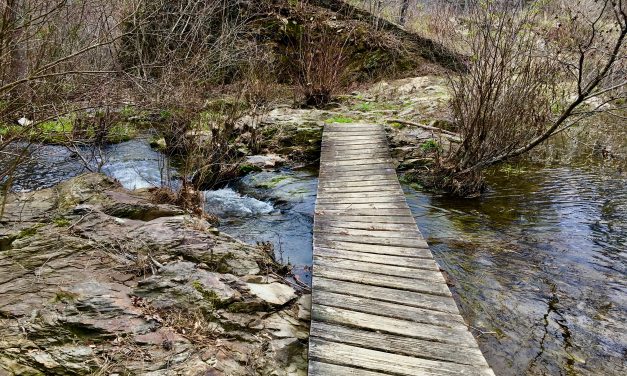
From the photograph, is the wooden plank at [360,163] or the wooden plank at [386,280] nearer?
the wooden plank at [386,280]

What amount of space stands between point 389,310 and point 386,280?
45 cm

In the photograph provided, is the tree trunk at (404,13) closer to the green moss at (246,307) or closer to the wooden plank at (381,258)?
the wooden plank at (381,258)

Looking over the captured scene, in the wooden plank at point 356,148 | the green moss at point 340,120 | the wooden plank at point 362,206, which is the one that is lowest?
the wooden plank at point 362,206

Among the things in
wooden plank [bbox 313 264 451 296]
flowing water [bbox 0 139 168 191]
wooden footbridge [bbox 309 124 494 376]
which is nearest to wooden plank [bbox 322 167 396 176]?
wooden footbridge [bbox 309 124 494 376]

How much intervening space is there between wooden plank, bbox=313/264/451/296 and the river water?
0.37 meters

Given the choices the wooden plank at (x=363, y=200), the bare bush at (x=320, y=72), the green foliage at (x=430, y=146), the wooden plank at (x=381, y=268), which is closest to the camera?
the wooden plank at (x=381, y=268)

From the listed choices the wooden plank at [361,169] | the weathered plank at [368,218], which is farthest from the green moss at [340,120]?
the weathered plank at [368,218]

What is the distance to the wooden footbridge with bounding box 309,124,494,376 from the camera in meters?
2.72

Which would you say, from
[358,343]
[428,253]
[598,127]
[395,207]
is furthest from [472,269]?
[598,127]

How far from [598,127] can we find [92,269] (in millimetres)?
10667

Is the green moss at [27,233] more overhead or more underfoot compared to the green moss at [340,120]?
more underfoot

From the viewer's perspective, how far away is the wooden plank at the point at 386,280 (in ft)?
11.6

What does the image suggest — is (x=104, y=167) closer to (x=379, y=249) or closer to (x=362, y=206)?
(x=362, y=206)

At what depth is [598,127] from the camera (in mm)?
10078
